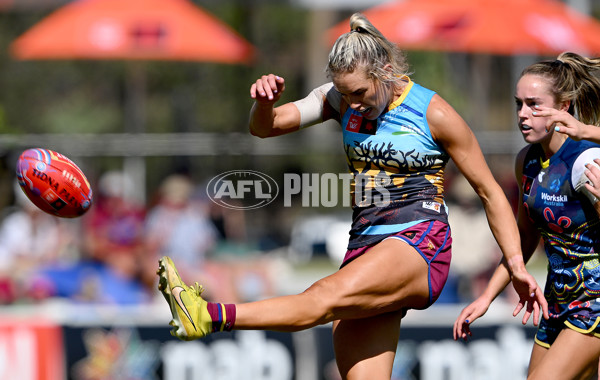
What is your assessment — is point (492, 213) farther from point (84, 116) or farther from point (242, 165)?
point (84, 116)

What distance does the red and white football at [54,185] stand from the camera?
14.9 ft

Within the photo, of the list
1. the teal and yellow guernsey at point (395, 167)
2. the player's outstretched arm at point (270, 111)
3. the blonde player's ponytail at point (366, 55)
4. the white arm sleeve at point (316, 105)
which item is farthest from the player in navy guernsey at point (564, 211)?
the player's outstretched arm at point (270, 111)

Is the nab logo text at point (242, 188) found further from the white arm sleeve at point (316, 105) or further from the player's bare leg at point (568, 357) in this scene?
the player's bare leg at point (568, 357)

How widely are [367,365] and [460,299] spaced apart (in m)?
4.91

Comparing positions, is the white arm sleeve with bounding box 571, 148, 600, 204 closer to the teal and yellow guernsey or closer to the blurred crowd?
the teal and yellow guernsey

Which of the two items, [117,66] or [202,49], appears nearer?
[202,49]

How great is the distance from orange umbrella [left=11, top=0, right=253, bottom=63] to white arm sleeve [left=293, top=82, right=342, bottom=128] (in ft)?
19.8

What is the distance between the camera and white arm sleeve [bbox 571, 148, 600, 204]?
3.62m

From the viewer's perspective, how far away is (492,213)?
12.4 feet

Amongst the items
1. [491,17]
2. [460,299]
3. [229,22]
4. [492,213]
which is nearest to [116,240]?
[460,299]

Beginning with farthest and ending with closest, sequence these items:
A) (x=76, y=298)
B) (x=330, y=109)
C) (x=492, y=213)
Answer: (x=76, y=298), (x=330, y=109), (x=492, y=213)

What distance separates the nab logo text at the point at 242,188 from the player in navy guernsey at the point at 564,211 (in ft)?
8.23

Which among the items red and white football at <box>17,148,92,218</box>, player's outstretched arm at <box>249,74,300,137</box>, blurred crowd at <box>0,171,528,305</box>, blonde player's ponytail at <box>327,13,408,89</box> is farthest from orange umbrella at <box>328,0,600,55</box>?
blonde player's ponytail at <box>327,13,408,89</box>

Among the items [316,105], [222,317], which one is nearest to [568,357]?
[222,317]
